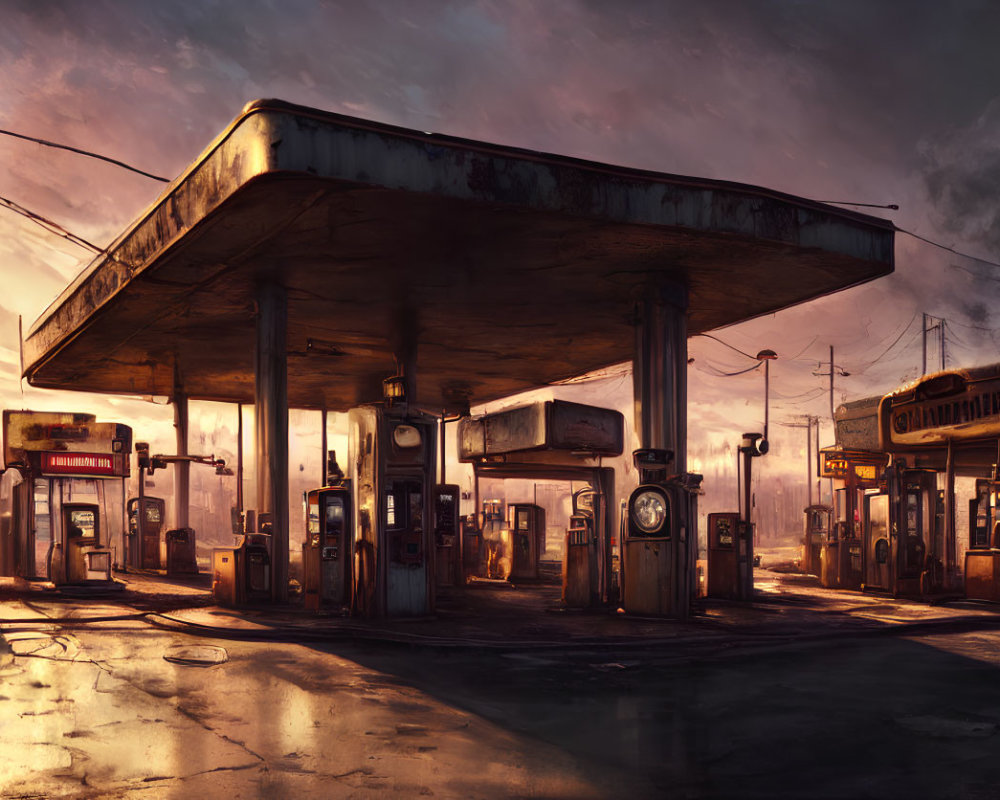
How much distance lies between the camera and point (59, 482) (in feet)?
88.6

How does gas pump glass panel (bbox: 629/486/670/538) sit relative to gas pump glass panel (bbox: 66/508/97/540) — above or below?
above

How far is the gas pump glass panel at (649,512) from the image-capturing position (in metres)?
15.9

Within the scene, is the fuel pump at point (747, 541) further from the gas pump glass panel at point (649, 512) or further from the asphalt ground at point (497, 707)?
the gas pump glass panel at point (649, 512)

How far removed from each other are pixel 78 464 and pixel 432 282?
13.1 metres

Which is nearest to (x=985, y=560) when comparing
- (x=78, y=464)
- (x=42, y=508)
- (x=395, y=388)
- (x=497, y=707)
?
(x=395, y=388)

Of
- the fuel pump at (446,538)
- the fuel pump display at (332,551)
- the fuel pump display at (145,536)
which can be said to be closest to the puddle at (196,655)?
the fuel pump display at (332,551)

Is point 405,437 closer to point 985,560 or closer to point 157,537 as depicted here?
point 985,560

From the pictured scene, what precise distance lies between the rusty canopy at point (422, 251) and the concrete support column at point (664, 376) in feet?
1.99

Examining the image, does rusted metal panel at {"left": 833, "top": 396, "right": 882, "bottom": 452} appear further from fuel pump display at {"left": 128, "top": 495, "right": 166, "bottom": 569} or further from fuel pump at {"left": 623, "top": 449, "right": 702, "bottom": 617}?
fuel pump display at {"left": 128, "top": 495, "right": 166, "bottom": 569}

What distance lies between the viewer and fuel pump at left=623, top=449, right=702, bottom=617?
1586 cm

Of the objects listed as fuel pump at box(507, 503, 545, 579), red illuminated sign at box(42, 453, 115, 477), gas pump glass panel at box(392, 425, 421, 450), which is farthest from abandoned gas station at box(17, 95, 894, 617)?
fuel pump at box(507, 503, 545, 579)

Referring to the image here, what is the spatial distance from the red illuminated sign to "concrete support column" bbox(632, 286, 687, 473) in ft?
52.7

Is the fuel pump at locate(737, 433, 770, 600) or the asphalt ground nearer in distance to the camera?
the asphalt ground

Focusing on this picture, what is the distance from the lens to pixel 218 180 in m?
13.7
